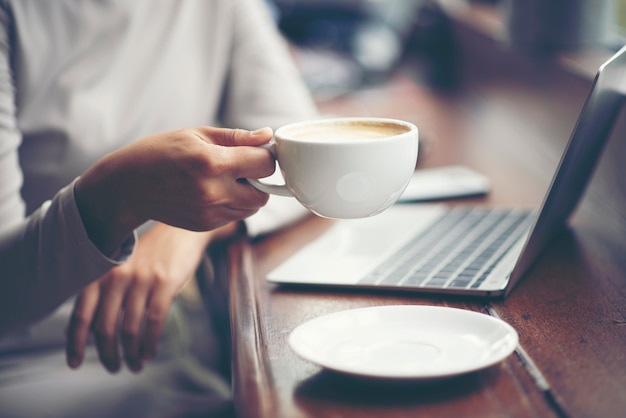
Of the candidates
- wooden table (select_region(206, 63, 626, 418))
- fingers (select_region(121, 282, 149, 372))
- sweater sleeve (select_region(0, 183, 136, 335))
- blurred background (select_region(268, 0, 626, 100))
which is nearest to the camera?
wooden table (select_region(206, 63, 626, 418))

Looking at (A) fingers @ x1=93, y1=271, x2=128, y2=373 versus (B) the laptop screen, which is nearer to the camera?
(B) the laptop screen

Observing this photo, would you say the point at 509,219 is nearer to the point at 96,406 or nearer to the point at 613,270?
the point at 613,270

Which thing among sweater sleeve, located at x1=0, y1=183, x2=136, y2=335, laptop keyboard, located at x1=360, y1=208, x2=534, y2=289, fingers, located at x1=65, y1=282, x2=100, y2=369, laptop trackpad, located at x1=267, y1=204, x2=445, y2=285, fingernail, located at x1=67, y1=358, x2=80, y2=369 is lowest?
fingernail, located at x1=67, y1=358, x2=80, y2=369

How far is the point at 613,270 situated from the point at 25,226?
646 millimetres

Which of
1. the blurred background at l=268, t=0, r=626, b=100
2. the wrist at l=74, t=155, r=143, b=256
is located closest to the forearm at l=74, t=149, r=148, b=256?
the wrist at l=74, t=155, r=143, b=256

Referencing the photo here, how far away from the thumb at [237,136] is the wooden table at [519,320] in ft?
0.56

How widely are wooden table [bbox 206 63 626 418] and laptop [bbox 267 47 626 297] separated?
0.02 meters

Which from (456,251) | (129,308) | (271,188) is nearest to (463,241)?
(456,251)

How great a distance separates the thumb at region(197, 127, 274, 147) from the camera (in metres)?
0.65

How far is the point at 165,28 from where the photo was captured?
113 cm

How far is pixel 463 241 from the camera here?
0.87 meters

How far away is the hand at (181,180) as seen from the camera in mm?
635

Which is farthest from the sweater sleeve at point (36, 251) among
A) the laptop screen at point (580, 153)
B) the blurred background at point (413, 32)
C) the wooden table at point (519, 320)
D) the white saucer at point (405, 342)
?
the blurred background at point (413, 32)

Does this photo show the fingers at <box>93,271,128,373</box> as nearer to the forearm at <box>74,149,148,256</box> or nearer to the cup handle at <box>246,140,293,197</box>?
the forearm at <box>74,149,148,256</box>
